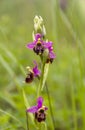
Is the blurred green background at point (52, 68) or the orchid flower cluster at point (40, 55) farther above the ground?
the blurred green background at point (52, 68)

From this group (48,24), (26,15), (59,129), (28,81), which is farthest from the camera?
(26,15)

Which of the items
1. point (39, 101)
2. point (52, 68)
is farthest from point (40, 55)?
point (52, 68)

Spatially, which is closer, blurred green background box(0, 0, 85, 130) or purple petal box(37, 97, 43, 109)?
purple petal box(37, 97, 43, 109)

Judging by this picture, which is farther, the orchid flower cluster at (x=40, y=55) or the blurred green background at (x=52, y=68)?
the blurred green background at (x=52, y=68)

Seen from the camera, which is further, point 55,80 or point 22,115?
point 55,80

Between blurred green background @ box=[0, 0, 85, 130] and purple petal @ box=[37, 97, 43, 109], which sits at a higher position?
blurred green background @ box=[0, 0, 85, 130]

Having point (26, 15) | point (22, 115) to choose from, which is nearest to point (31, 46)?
point (22, 115)

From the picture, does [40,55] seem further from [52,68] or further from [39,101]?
[52,68]

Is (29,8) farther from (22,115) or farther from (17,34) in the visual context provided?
(22,115)
